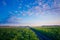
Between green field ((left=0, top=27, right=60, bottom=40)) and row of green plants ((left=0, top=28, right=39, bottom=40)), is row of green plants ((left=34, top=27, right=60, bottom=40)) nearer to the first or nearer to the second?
green field ((left=0, top=27, right=60, bottom=40))

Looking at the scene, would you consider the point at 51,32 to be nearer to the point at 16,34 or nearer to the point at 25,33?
the point at 25,33

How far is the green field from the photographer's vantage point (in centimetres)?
439

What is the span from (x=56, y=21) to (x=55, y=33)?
0.80ft

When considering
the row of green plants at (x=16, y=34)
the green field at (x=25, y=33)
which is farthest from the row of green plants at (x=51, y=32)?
the row of green plants at (x=16, y=34)

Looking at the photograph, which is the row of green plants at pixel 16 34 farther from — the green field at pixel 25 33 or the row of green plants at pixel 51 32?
the row of green plants at pixel 51 32

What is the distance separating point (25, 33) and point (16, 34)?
181mm

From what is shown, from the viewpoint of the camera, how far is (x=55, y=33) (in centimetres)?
452

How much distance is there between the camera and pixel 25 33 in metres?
4.46

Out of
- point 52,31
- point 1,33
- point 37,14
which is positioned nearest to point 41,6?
point 37,14

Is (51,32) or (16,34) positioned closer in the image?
(16,34)

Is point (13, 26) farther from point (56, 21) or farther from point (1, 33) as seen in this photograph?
point (56, 21)

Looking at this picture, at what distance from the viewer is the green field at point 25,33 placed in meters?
4.39

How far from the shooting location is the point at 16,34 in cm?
445

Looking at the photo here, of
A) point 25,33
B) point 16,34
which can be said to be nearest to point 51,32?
point 25,33
